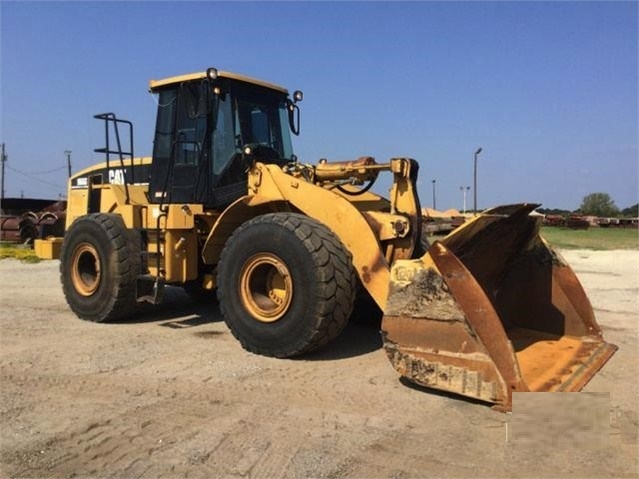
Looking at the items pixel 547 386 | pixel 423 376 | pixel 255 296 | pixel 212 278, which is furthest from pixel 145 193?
pixel 547 386

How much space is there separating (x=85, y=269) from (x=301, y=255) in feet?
13.1

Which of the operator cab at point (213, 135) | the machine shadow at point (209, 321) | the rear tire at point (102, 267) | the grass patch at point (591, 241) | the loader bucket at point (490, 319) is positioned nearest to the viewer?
the loader bucket at point (490, 319)

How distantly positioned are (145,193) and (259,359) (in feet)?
12.1

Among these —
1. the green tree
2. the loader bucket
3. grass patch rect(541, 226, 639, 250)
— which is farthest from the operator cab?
the green tree

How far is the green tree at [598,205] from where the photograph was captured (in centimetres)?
8012

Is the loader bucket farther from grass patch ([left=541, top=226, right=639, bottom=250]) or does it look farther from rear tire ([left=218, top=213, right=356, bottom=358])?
grass patch ([left=541, top=226, right=639, bottom=250])

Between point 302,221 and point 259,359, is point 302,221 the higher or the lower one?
the higher one

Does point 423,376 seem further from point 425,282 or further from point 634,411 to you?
point 634,411

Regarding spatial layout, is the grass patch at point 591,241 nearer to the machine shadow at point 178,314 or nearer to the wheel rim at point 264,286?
the machine shadow at point 178,314

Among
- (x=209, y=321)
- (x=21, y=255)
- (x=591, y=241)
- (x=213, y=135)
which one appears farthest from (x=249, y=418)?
(x=591, y=241)

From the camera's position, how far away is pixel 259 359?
5594mm

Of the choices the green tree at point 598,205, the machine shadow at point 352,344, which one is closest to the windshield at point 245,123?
the machine shadow at point 352,344

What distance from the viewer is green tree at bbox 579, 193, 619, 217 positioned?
8012 centimetres

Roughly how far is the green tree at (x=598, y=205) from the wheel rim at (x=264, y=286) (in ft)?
265
